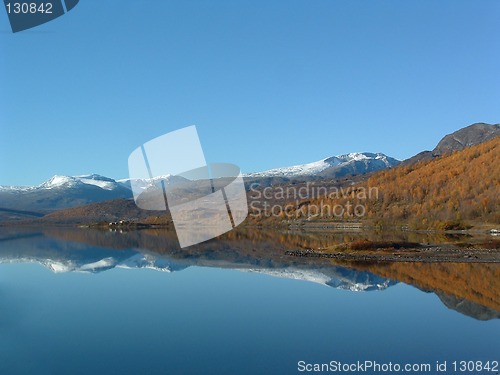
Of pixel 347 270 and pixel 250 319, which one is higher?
pixel 250 319

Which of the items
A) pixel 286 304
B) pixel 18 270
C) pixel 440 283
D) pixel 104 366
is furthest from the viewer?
pixel 18 270

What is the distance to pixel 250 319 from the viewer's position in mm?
19266

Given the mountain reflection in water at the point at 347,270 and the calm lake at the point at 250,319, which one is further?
the mountain reflection in water at the point at 347,270

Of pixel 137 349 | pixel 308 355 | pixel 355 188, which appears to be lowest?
pixel 355 188

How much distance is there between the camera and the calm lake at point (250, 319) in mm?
14062

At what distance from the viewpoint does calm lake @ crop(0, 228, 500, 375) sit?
14062 mm

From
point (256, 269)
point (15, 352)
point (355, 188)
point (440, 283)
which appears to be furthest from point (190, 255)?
point (355, 188)

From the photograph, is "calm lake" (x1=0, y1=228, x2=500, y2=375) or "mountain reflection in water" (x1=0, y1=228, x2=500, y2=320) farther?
"mountain reflection in water" (x1=0, y1=228, x2=500, y2=320)

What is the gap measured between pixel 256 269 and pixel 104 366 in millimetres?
23447

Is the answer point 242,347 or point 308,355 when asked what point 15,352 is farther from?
point 308,355

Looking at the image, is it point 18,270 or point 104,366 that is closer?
point 104,366

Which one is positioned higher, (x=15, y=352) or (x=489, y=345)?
(x=15, y=352)

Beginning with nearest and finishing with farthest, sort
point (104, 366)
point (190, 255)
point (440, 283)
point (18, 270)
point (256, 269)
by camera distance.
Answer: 1. point (104, 366)
2. point (440, 283)
3. point (256, 269)
4. point (18, 270)
5. point (190, 255)

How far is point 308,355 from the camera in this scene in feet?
47.0
